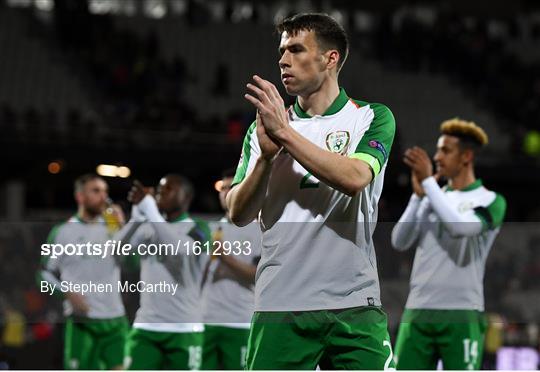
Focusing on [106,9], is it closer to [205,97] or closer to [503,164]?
[205,97]

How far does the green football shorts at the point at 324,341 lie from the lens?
3.59m

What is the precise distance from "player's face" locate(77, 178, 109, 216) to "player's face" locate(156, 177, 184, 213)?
0.77 meters

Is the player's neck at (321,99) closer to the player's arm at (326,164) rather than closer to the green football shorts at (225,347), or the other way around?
the player's arm at (326,164)

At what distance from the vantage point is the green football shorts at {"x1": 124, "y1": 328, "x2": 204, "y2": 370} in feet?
21.7

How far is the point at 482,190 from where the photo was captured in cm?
618

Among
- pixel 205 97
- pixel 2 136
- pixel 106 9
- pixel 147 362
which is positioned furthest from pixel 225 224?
pixel 106 9

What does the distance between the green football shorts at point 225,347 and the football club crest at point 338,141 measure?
3.45m

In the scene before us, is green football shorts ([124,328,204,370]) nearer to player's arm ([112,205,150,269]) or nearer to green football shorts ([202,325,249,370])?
green football shorts ([202,325,249,370])

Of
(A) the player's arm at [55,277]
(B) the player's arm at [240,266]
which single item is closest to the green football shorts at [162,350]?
(A) the player's arm at [55,277]

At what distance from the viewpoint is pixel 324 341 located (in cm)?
362

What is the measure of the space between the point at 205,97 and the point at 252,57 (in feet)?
3.74

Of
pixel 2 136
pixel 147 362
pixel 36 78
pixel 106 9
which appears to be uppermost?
pixel 106 9

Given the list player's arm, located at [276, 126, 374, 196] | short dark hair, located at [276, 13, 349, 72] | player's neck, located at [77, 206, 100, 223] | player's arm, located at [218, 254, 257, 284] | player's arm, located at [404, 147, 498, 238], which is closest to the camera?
player's arm, located at [276, 126, 374, 196]

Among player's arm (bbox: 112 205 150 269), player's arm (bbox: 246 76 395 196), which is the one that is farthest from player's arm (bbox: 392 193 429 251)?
player's arm (bbox: 246 76 395 196)
